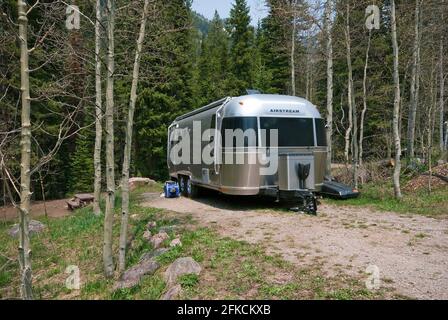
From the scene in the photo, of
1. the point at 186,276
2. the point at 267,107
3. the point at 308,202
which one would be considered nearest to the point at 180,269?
the point at 186,276

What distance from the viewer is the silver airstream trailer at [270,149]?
Result: 10.1m

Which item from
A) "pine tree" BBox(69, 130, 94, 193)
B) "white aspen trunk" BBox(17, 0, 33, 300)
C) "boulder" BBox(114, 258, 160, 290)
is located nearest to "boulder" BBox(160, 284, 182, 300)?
"boulder" BBox(114, 258, 160, 290)

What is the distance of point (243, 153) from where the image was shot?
33.1 ft

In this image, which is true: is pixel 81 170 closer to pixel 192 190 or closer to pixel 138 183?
pixel 138 183

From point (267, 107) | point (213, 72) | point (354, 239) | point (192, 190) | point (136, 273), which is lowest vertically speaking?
point (136, 273)

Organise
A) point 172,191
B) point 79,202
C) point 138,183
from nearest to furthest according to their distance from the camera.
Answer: point 172,191 < point 79,202 < point 138,183

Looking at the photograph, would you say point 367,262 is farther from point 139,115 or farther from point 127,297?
point 139,115

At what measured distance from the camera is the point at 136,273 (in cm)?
670

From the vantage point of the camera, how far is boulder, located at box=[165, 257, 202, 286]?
5.89 metres

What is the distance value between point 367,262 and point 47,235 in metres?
10.1

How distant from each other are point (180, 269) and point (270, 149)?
5.19 m

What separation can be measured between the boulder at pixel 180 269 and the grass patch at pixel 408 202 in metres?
6.64

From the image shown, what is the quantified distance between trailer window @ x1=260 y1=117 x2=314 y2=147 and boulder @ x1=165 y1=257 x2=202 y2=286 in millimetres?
4927

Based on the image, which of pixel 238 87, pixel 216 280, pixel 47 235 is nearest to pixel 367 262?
pixel 216 280
